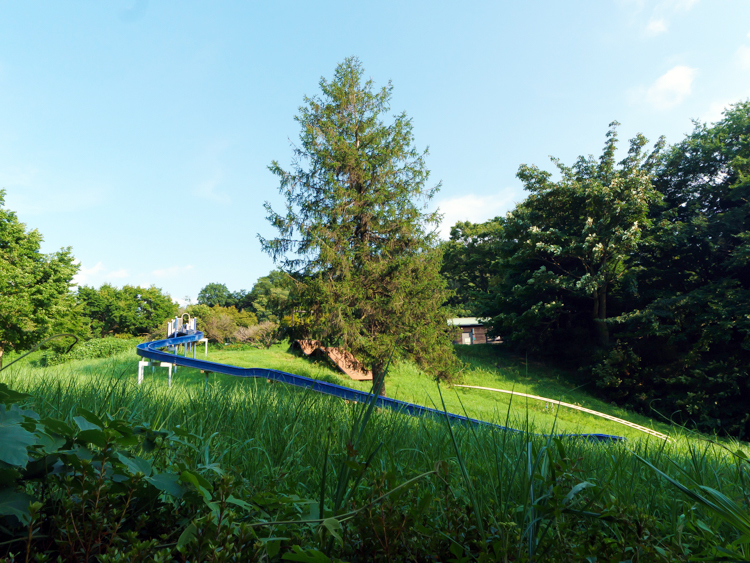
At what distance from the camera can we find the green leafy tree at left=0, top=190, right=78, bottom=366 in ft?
59.3

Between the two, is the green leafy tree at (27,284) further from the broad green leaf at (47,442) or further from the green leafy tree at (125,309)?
the green leafy tree at (125,309)

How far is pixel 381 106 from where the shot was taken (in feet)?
50.0

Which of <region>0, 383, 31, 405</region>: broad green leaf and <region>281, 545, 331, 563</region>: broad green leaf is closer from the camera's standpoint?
<region>281, 545, 331, 563</region>: broad green leaf

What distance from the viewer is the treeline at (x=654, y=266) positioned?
59.3 ft

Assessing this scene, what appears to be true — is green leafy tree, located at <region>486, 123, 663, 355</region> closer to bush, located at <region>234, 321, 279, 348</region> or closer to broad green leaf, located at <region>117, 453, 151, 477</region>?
bush, located at <region>234, 321, 279, 348</region>

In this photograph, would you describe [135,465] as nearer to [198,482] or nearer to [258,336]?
[198,482]

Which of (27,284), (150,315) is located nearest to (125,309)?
(150,315)

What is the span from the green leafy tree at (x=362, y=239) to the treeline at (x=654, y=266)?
9.91m

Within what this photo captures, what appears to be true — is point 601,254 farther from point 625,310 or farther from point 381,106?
point 381,106

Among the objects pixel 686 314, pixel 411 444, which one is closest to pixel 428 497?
pixel 411 444

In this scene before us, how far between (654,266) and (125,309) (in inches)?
2035

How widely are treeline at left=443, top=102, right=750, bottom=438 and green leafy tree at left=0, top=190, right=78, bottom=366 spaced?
2362 cm

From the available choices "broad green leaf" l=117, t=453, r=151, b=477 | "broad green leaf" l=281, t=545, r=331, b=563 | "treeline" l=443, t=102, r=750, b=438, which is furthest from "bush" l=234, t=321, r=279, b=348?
"broad green leaf" l=281, t=545, r=331, b=563

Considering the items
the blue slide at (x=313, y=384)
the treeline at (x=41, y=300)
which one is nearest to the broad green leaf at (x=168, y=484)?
the blue slide at (x=313, y=384)
